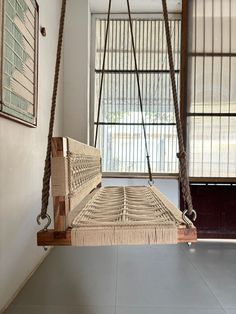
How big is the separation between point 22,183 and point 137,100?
221 cm

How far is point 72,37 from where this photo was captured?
3.88 m

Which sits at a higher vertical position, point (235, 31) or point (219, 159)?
point (235, 31)

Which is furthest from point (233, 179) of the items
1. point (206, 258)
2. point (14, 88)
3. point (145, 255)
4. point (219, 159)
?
point (14, 88)

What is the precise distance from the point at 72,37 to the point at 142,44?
2.90ft

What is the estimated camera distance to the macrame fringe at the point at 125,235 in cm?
113

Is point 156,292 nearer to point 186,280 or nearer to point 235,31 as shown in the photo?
point 186,280

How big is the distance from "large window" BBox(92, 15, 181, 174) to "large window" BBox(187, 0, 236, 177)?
0.27 m

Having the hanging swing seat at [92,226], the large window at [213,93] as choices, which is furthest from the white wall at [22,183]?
the large window at [213,93]

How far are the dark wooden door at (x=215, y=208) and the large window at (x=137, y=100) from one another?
46 cm

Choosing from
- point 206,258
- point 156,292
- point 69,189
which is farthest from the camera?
point 206,258

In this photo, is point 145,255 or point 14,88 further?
point 145,255

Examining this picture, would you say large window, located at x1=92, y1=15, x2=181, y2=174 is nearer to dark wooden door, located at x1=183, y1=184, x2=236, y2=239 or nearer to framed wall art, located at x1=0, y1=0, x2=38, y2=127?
dark wooden door, located at x1=183, y1=184, x2=236, y2=239

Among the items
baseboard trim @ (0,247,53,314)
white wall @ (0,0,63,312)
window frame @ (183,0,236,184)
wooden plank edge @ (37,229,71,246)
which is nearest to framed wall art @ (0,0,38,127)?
white wall @ (0,0,63,312)

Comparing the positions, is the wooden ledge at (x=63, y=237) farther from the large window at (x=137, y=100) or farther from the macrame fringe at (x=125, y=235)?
the large window at (x=137, y=100)
